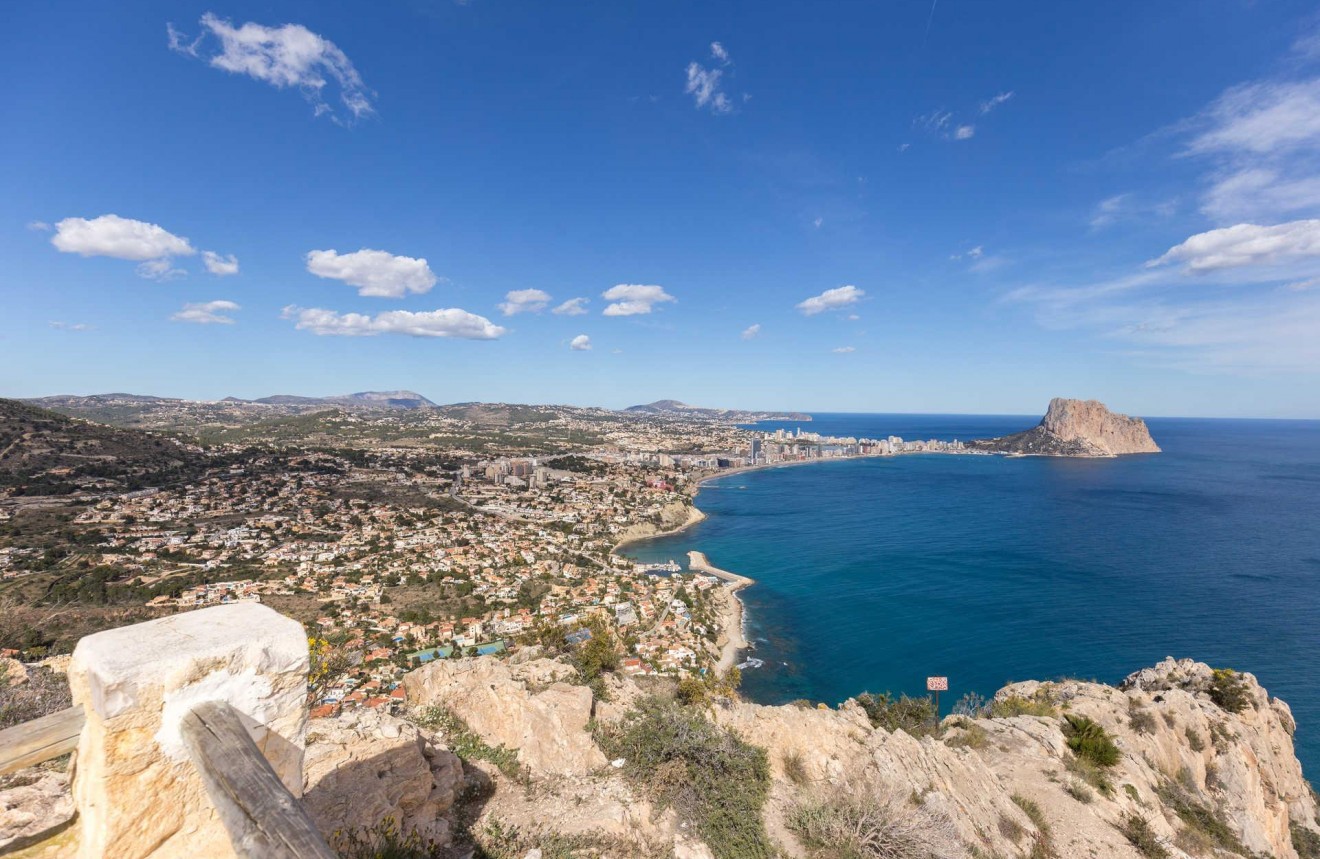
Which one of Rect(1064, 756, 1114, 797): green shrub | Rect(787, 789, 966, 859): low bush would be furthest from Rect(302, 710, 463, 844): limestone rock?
Rect(1064, 756, 1114, 797): green shrub

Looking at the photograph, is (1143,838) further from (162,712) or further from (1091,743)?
(162,712)

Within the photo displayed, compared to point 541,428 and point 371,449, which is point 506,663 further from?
point 541,428

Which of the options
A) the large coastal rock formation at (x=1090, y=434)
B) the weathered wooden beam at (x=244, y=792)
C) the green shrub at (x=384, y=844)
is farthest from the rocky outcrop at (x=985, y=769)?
the large coastal rock formation at (x=1090, y=434)

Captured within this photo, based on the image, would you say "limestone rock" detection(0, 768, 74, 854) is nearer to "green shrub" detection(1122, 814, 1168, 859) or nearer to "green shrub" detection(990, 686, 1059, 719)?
"green shrub" detection(1122, 814, 1168, 859)

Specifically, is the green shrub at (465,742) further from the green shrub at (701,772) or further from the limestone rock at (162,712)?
the limestone rock at (162,712)

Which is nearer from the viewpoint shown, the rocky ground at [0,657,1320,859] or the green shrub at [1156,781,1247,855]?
the rocky ground at [0,657,1320,859]

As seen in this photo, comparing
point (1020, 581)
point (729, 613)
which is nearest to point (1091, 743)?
point (729, 613)

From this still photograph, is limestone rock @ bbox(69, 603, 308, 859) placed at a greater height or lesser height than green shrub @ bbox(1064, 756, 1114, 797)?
greater

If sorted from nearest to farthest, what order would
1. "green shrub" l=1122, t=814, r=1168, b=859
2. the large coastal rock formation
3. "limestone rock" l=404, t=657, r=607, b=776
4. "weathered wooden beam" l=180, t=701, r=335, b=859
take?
1. "weathered wooden beam" l=180, t=701, r=335, b=859
2. "limestone rock" l=404, t=657, r=607, b=776
3. "green shrub" l=1122, t=814, r=1168, b=859
4. the large coastal rock formation

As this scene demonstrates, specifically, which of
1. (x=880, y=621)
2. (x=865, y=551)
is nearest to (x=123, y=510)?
(x=880, y=621)
